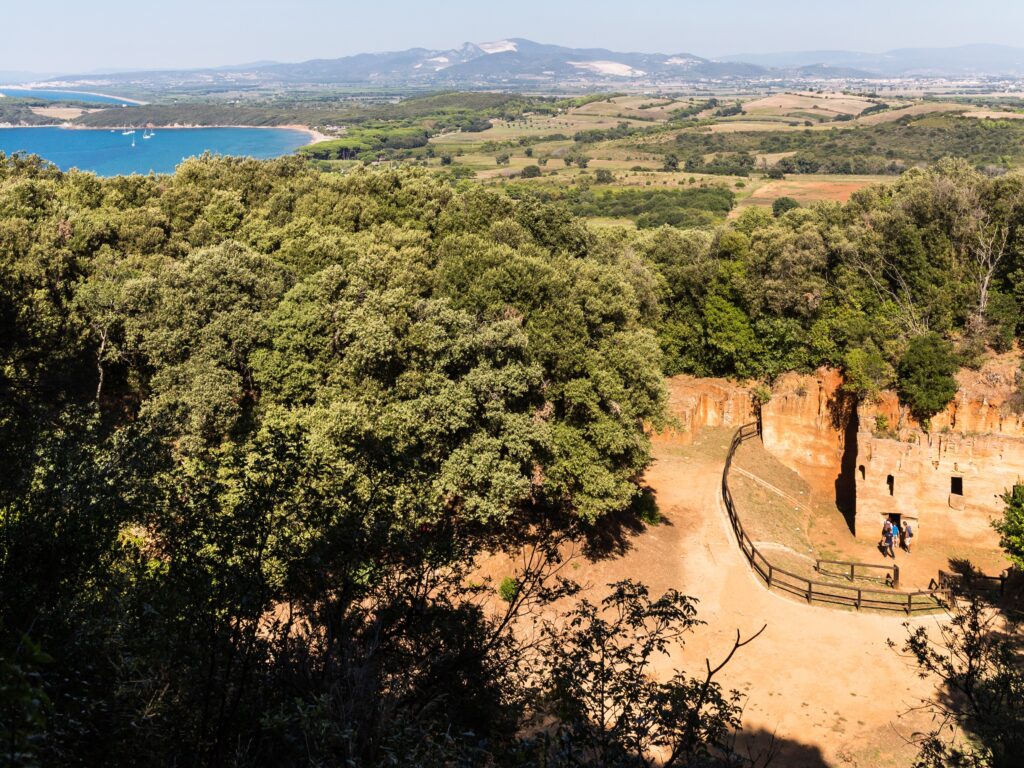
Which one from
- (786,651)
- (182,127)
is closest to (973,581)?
(786,651)

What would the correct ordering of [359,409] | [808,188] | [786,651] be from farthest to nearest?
1. [808,188]
2. [359,409]
3. [786,651]

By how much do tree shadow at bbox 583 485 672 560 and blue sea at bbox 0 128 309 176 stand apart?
299 ft

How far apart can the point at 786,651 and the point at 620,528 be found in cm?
665

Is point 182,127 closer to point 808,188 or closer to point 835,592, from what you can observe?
point 808,188

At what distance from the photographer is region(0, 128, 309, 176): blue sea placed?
109 metres

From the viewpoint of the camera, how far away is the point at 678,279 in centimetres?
3453

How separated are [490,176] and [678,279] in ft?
244

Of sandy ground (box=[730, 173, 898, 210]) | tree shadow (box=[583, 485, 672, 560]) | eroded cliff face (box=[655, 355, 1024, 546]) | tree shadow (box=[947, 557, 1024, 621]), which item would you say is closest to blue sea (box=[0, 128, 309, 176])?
sandy ground (box=[730, 173, 898, 210])

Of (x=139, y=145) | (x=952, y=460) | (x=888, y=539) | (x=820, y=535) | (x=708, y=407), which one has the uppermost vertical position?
(x=139, y=145)

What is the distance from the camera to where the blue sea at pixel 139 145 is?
358 ft

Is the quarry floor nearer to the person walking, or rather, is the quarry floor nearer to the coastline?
the person walking

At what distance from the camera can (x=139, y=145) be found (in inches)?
5492

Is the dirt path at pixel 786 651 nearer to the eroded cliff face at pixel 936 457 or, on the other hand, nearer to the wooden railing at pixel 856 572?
the wooden railing at pixel 856 572

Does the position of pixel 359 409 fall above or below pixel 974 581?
above
